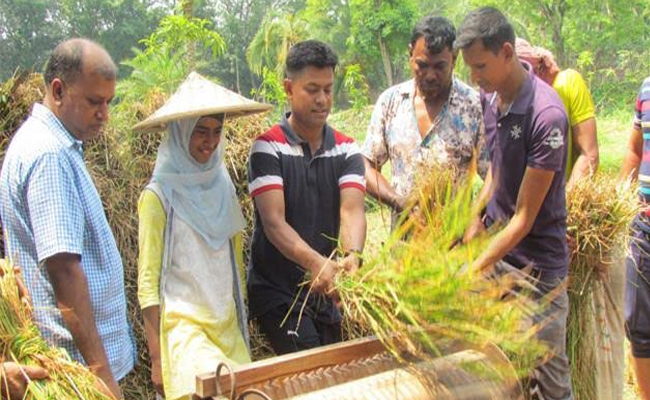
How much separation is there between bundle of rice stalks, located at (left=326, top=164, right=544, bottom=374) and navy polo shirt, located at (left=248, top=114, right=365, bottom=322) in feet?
2.63

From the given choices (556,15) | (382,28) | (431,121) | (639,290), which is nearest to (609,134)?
(556,15)

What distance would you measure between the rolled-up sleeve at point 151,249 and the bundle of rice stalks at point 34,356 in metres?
0.68

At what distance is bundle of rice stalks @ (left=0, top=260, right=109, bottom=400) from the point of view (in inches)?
73.1

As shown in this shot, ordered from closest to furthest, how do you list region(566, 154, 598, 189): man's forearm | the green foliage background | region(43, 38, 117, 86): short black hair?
region(43, 38, 117, 86): short black hair, region(566, 154, 598, 189): man's forearm, the green foliage background

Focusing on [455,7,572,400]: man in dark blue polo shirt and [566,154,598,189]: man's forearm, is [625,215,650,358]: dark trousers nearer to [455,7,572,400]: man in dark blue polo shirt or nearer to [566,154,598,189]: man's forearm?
[566,154,598,189]: man's forearm

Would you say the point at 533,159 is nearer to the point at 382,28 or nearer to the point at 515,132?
the point at 515,132

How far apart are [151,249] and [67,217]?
1.59 feet

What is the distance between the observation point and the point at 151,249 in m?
2.67

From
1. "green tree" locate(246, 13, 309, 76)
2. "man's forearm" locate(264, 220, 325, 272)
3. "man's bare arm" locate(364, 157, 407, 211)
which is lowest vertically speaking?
"man's forearm" locate(264, 220, 325, 272)

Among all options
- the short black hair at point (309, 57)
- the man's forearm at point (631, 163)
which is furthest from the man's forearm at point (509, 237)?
the man's forearm at point (631, 163)

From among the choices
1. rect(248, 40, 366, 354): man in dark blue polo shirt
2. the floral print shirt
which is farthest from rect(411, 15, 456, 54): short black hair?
rect(248, 40, 366, 354): man in dark blue polo shirt

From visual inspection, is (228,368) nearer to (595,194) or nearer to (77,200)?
(77,200)

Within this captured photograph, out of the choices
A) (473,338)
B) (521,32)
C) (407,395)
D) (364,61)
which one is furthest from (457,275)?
(364,61)

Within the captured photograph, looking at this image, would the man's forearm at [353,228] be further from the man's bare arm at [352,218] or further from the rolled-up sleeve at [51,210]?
the rolled-up sleeve at [51,210]
